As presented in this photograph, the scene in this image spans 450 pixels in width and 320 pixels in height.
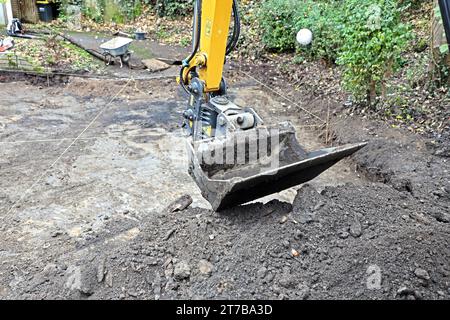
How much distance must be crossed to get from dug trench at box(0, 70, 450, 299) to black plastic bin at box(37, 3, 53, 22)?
23.9 ft

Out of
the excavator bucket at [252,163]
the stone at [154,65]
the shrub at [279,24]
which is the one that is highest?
the shrub at [279,24]

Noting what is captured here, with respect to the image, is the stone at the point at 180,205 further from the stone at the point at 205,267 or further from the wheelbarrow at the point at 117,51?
the wheelbarrow at the point at 117,51

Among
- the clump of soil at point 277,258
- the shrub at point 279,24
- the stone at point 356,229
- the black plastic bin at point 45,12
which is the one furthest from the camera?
the black plastic bin at point 45,12

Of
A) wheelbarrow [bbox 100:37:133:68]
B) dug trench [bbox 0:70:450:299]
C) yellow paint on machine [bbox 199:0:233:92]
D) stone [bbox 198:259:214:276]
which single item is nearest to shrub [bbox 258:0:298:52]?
wheelbarrow [bbox 100:37:133:68]

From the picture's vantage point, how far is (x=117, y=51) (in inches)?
349

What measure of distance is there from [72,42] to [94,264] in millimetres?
8511

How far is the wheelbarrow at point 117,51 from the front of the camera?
884 cm

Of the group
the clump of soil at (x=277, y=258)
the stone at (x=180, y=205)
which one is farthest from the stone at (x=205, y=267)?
the stone at (x=180, y=205)

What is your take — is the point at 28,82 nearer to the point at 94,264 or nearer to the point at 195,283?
the point at 94,264

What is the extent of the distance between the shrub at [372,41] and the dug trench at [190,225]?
2.13 feet

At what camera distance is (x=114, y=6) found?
43.8 ft

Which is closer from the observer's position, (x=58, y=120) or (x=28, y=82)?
(x=58, y=120)

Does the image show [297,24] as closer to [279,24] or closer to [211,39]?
[279,24]
